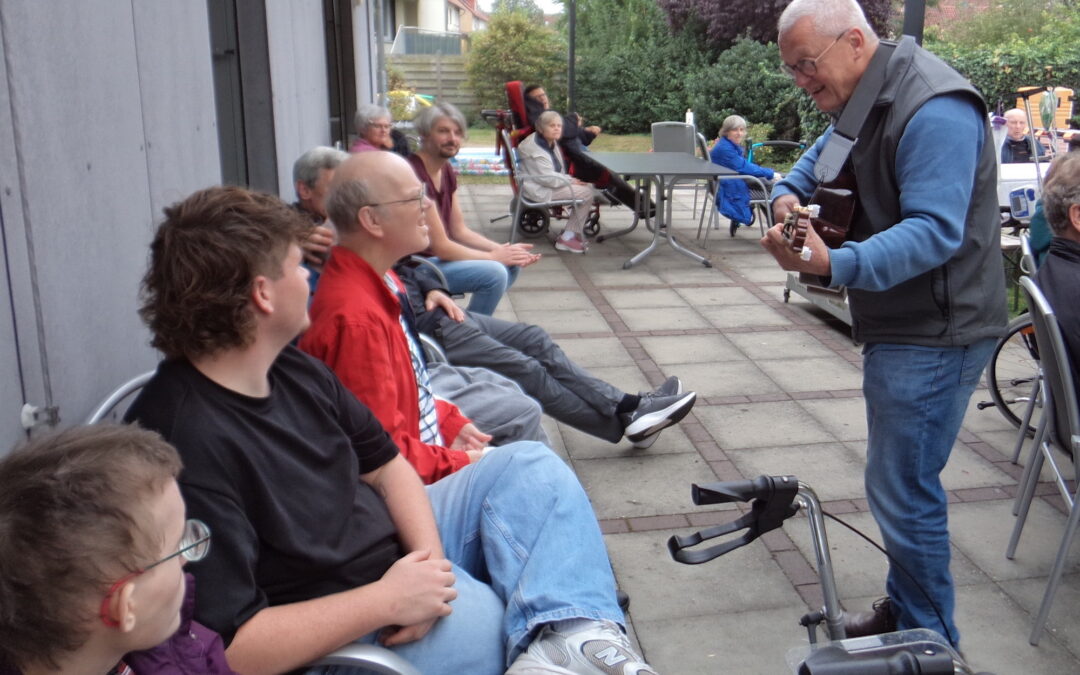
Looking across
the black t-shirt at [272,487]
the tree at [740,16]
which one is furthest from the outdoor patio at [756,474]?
the tree at [740,16]

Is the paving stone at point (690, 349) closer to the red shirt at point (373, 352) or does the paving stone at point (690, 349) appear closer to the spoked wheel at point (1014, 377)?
the spoked wheel at point (1014, 377)

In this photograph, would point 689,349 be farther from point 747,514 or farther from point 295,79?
point 747,514

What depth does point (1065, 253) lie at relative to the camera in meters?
2.93

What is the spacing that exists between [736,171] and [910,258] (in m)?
7.03

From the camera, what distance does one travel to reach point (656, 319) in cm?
651

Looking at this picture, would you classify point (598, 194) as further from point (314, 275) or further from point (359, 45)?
point (314, 275)

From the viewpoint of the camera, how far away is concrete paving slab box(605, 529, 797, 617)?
9.71 feet

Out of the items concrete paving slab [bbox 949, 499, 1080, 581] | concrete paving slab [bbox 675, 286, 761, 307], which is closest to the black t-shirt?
concrete paving slab [bbox 949, 499, 1080, 581]

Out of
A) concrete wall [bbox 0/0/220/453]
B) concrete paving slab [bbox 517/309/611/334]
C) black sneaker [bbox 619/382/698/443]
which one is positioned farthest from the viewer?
concrete paving slab [bbox 517/309/611/334]

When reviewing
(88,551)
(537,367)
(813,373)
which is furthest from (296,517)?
(813,373)

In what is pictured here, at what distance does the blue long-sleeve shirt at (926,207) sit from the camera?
7.26 feet

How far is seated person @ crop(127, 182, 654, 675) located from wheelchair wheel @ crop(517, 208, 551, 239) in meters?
7.92

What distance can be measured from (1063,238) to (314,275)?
94.9 inches

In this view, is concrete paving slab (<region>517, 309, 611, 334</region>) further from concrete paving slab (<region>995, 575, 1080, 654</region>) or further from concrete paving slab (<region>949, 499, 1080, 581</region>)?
concrete paving slab (<region>995, 575, 1080, 654</region>)
